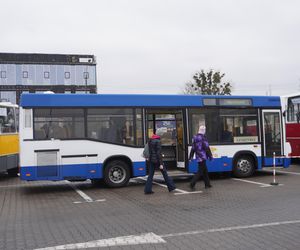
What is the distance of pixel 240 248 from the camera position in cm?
623

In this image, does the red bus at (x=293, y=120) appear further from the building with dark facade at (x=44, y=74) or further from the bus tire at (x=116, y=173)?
the building with dark facade at (x=44, y=74)

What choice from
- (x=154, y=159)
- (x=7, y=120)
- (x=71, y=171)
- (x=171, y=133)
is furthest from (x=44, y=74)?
(x=154, y=159)

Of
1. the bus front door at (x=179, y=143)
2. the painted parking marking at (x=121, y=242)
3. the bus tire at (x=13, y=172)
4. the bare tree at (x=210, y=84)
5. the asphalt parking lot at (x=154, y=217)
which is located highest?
the bare tree at (x=210, y=84)

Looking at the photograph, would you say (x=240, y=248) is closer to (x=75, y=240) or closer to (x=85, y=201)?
(x=75, y=240)

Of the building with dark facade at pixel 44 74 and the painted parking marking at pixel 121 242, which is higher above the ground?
the building with dark facade at pixel 44 74

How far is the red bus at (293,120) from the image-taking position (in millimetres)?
19344

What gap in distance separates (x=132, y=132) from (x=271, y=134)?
16.7 feet

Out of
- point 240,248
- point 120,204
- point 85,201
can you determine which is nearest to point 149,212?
point 120,204

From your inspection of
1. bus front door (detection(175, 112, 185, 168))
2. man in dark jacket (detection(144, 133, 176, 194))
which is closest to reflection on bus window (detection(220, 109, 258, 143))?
bus front door (detection(175, 112, 185, 168))

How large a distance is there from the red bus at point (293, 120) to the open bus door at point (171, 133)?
6.68 metres

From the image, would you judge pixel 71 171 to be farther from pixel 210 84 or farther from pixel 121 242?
pixel 210 84

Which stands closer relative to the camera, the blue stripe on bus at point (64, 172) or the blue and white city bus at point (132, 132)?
the blue stripe on bus at point (64, 172)

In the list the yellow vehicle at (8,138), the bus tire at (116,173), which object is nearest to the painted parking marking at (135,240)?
the bus tire at (116,173)

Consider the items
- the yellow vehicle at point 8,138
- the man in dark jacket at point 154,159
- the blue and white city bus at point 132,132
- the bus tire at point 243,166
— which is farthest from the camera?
the yellow vehicle at point 8,138
